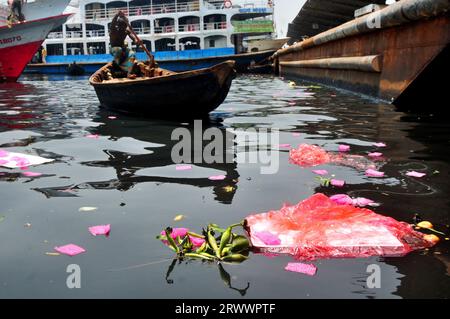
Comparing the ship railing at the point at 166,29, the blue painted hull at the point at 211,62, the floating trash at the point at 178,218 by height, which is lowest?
the floating trash at the point at 178,218

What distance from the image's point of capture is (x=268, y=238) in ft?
8.05

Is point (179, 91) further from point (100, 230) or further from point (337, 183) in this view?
point (100, 230)

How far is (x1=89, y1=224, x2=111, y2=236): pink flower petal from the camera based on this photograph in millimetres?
2670

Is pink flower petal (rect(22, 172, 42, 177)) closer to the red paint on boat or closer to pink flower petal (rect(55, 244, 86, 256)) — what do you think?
pink flower petal (rect(55, 244, 86, 256))

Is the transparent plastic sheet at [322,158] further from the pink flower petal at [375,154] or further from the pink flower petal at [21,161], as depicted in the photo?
the pink flower petal at [21,161]

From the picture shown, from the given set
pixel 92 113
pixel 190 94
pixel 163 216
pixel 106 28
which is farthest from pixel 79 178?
pixel 106 28

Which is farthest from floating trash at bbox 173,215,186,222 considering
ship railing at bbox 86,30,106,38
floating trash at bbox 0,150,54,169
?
ship railing at bbox 86,30,106,38

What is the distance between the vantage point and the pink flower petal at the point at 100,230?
8.76 ft

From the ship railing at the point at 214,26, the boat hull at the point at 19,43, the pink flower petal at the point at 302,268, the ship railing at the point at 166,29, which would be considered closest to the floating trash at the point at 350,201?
the pink flower petal at the point at 302,268

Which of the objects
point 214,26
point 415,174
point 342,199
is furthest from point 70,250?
point 214,26

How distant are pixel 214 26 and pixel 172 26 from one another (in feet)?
14.6

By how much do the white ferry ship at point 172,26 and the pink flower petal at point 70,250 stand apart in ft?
107
